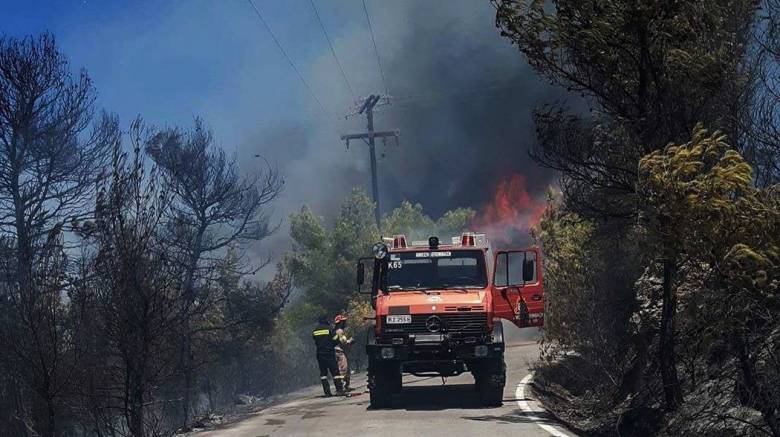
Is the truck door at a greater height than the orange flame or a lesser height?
lesser

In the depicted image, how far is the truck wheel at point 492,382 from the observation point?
41.3ft

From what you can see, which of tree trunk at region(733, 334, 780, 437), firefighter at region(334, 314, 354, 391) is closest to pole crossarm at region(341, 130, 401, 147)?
A: firefighter at region(334, 314, 354, 391)

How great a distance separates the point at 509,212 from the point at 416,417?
35374mm

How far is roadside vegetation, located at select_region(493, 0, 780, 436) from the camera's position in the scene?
6.22 metres

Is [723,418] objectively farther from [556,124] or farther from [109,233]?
[109,233]

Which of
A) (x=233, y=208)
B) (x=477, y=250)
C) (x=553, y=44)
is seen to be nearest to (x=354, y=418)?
(x=477, y=250)

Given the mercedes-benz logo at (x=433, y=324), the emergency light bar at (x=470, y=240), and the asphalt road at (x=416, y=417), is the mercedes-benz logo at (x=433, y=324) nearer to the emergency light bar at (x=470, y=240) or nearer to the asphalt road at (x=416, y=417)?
the asphalt road at (x=416, y=417)

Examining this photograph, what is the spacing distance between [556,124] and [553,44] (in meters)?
1.57

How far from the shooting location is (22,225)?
19.2 meters

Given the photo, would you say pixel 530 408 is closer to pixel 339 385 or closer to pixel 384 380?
pixel 384 380

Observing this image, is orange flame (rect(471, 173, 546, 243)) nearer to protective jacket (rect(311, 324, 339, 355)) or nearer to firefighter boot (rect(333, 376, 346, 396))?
firefighter boot (rect(333, 376, 346, 396))

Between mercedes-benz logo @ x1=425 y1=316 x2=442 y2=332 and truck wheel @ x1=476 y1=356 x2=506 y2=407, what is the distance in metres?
1.00

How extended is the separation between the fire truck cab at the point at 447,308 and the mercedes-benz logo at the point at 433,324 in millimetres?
16

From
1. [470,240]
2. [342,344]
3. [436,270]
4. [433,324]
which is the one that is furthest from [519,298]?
[342,344]
